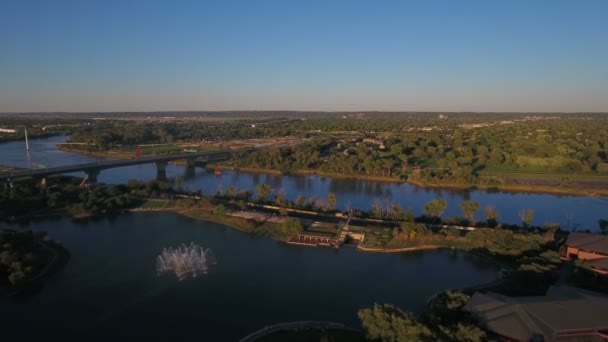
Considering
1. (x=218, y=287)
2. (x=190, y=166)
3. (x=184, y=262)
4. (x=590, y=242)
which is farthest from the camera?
(x=190, y=166)

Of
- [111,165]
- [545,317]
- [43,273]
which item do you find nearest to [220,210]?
[43,273]

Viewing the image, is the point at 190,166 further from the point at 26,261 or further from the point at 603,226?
the point at 603,226

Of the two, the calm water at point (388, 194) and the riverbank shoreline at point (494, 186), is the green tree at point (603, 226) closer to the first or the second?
the calm water at point (388, 194)

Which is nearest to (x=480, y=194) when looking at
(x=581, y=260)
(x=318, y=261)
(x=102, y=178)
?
(x=581, y=260)

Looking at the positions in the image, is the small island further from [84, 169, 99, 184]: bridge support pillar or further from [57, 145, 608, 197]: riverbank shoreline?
[57, 145, 608, 197]: riverbank shoreline

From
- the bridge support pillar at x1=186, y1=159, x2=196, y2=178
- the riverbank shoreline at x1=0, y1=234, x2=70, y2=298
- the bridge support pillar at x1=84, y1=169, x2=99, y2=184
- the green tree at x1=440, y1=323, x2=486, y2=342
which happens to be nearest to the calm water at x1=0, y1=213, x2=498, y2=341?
the riverbank shoreline at x1=0, y1=234, x2=70, y2=298

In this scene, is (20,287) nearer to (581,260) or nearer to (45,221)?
(45,221)
